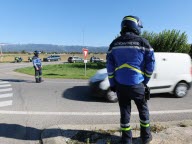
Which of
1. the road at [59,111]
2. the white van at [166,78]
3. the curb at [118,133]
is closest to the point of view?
the curb at [118,133]

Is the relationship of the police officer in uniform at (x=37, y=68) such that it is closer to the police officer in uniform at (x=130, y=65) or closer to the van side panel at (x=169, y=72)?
the van side panel at (x=169, y=72)

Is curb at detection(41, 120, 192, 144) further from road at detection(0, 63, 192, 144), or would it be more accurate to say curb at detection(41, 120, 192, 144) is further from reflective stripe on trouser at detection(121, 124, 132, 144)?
road at detection(0, 63, 192, 144)

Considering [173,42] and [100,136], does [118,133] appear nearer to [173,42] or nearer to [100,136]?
[100,136]

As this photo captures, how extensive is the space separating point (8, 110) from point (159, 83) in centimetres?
544

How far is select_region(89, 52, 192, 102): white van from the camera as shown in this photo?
384 inches

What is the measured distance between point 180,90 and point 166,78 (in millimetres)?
829

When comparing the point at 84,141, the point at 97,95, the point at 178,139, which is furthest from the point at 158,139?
the point at 97,95

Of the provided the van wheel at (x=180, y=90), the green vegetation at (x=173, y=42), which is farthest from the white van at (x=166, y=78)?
the green vegetation at (x=173, y=42)

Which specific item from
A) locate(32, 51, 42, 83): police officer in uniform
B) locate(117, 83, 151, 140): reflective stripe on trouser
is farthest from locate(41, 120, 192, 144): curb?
locate(32, 51, 42, 83): police officer in uniform

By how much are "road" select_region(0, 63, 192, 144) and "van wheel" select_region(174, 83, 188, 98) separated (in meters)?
0.22

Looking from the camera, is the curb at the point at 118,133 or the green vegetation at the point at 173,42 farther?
the green vegetation at the point at 173,42

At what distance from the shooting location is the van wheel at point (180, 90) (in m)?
10.6

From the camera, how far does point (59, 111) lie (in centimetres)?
821

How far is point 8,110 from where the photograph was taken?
8.40 metres
